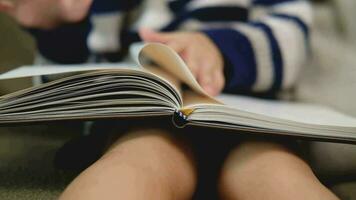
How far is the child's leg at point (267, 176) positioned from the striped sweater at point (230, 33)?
0.55 feet

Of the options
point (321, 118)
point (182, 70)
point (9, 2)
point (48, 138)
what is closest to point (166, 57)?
point (182, 70)

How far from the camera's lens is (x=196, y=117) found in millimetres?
421

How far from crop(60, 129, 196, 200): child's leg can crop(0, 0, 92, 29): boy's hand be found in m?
0.35

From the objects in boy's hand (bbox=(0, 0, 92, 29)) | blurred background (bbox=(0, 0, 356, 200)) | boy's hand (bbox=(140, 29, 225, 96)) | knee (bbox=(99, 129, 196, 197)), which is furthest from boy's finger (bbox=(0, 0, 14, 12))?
knee (bbox=(99, 129, 196, 197))

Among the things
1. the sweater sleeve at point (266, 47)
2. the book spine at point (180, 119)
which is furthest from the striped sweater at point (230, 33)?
the book spine at point (180, 119)

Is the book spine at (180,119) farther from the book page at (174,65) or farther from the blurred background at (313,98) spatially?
the blurred background at (313,98)

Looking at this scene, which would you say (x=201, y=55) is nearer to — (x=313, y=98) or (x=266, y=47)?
(x=266, y=47)

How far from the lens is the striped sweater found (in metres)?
0.64


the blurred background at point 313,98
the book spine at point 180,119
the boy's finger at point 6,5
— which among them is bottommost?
the blurred background at point 313,98

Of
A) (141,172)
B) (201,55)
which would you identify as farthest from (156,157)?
(201,55)

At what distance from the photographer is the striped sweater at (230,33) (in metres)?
0.64

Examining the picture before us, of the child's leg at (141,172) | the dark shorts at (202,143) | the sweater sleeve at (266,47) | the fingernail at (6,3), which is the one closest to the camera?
the child's leg at (141,172)

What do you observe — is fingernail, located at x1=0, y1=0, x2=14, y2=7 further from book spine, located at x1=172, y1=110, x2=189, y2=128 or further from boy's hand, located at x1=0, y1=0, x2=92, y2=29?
book spine, located at x1=172, y1=110, x2=189, y2=128

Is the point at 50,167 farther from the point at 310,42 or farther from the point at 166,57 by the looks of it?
the point at 310,42
